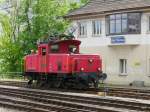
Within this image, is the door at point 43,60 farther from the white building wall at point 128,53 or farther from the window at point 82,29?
the window at point 82,29

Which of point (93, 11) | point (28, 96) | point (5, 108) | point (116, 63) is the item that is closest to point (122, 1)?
point (93, 11)

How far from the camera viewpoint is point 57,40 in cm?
2606

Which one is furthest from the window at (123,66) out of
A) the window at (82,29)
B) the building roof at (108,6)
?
the window at (82,29)

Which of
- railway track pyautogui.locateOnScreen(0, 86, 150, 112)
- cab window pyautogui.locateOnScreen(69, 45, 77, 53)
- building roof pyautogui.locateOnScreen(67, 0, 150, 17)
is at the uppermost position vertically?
building roof pyautogui.locateOnScreen(67, 0, 150, 17)

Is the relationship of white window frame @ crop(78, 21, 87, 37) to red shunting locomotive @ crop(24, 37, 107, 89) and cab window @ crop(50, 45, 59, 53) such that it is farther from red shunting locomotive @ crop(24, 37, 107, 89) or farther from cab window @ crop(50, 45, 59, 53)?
cab window @ crop(50, 45, 59, 53)

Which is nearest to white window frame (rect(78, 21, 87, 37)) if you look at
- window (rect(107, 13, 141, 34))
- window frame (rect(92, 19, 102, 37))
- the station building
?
the station building

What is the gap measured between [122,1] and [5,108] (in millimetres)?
20608

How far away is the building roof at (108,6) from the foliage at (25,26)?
13.0 meters

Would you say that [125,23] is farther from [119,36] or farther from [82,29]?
[82,29]

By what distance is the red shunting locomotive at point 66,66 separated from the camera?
2503 centimetres

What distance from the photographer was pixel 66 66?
25.1 m

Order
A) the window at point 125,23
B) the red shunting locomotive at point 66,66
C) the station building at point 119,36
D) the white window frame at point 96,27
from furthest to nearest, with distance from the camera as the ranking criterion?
the white window frame at point 96,27
the window at point 125,23
the station building at point 119,36
the red shunting locomotive at point 66,66

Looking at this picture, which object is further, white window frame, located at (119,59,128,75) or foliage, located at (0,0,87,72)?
foliage, located at (0,0,87,72)

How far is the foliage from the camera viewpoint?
53500 millimetres
